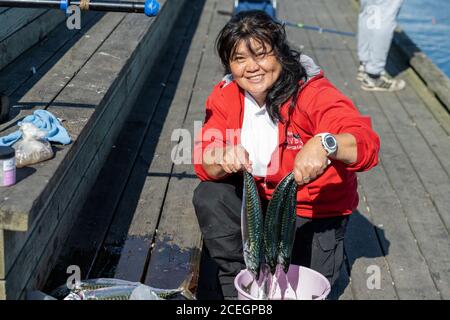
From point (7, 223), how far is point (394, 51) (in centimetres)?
645

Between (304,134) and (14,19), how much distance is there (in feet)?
6.95

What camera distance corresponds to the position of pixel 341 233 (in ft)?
11.9

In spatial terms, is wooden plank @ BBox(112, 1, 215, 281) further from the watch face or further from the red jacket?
the watch face

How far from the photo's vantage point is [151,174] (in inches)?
189

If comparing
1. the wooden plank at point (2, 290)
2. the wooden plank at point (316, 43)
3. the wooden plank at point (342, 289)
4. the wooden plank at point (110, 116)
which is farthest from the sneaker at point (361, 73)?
the wooden plank at point (2, 290)

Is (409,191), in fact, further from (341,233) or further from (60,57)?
(60,57)

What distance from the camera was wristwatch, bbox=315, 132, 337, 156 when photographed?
9.40 feet

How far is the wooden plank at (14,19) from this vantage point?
4.48 m

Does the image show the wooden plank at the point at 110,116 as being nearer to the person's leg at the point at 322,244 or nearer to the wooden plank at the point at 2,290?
the wooden plank at the point at 2,290

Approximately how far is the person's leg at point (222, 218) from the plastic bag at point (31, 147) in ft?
2.39

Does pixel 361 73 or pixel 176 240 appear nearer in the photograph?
pixel 176 240

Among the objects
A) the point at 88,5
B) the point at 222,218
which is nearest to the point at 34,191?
the point at 88,5

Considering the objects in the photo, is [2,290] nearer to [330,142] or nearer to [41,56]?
[330,142]
